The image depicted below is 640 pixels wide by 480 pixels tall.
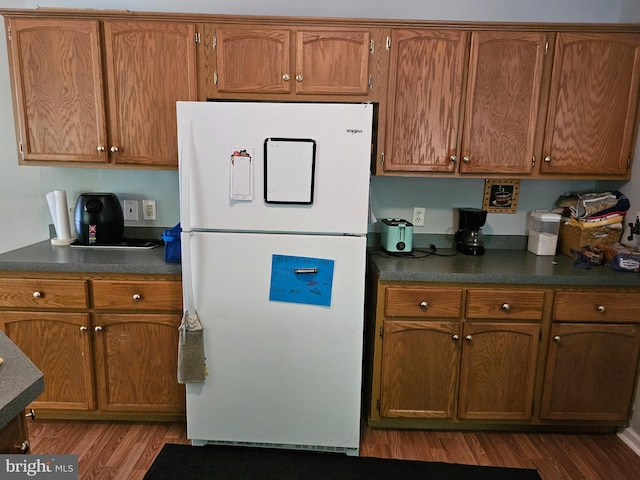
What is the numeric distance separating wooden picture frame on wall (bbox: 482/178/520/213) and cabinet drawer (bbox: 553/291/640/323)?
660 millimetres

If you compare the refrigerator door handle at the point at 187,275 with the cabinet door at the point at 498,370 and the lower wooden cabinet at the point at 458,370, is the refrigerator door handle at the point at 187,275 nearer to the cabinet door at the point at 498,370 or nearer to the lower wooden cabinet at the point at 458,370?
the lower wooden cabinet at the point at 458,370

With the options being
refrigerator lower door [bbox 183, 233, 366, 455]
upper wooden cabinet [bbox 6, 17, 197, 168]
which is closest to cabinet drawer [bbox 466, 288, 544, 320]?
refrigerator lower door [bbox 183, 233, 366, 455]

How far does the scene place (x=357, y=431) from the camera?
1957 mm

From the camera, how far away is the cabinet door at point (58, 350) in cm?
201

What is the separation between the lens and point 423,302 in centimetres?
198

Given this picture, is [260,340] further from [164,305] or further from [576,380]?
[576,380]

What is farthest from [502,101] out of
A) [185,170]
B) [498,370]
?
[185,170]

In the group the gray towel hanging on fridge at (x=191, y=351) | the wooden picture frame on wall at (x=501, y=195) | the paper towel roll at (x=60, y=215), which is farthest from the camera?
the wooden picture frame on wall at (x=501, y=195)

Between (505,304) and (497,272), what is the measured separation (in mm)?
155

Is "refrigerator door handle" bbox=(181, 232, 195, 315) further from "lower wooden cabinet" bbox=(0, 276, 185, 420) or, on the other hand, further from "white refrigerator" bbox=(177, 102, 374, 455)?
"lower wooden cabinet" bbox=(0, 276, 185, 420)

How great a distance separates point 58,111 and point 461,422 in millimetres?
2569

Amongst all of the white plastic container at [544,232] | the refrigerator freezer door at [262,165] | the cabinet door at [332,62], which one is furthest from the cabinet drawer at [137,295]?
the white plastic container at [544,232]

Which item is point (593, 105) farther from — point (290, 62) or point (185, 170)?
point (185, 170)

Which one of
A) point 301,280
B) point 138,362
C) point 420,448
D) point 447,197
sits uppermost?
point 447,197
